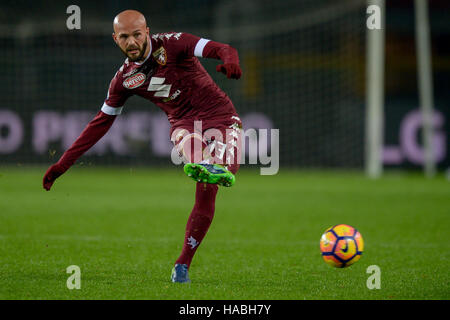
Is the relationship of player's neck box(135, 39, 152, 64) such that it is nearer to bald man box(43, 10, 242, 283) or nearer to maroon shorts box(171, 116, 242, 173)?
bald man box(43, 10, 242, 283)

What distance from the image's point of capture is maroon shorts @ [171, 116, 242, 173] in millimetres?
4945

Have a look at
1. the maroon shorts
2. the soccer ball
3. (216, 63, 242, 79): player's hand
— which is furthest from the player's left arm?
the soccer ball

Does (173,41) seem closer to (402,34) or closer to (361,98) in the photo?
(361,98)

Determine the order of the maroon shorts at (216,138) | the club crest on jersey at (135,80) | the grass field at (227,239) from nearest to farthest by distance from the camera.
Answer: the grass field at (227,239), the maroon shorts at (216,138), the club crest on jersey at (135,80)

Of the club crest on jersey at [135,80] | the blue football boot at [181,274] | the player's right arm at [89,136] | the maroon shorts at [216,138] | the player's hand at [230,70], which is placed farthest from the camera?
the player's right arm at [89,136]

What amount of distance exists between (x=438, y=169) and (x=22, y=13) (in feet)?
35.2

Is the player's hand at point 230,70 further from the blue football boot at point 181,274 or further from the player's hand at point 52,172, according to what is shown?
the player's hand at point 52,172

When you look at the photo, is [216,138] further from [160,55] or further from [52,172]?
[52,172]

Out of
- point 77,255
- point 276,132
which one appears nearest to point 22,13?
point 276,132

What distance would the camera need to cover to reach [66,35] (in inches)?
669

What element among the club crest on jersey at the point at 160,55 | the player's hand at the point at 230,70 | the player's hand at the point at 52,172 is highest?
the club crest on jersey at the point at 160,55

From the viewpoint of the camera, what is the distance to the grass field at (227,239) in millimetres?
4699

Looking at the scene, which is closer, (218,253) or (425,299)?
(425,299)

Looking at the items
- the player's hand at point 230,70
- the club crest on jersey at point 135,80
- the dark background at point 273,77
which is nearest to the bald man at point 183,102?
the club crest on jersey at point 135,80
